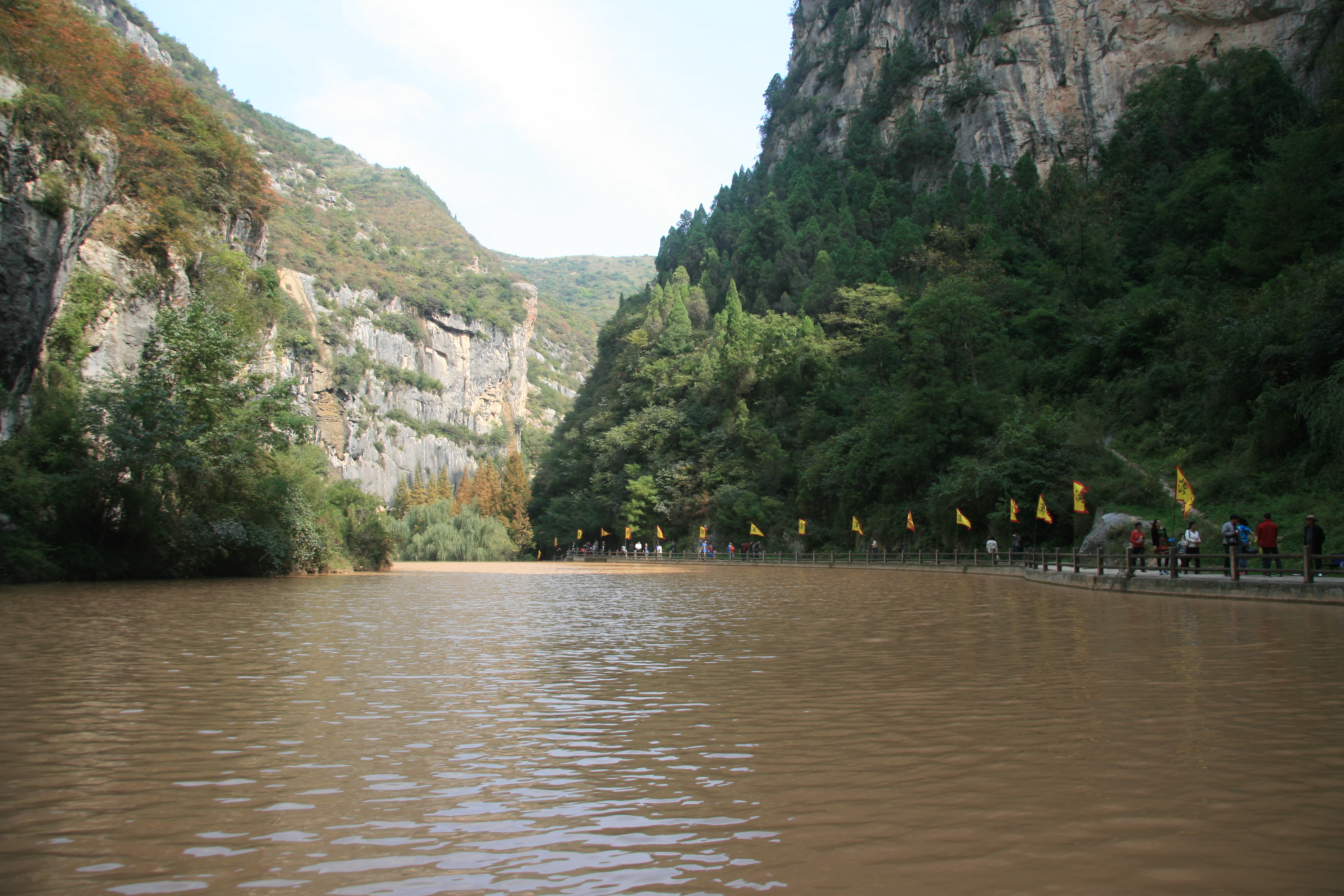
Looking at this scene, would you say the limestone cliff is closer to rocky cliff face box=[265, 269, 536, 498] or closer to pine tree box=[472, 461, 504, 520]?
rocky cliff face box=[265, 269, 536, 498]

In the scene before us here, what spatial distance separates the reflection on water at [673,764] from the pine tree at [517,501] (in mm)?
90971

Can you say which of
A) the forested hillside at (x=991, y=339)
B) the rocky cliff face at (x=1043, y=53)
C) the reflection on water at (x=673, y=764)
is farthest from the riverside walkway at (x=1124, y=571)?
the rocky cliff face at (x=1043, y=53)

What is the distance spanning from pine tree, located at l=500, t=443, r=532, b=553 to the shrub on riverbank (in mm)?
11863

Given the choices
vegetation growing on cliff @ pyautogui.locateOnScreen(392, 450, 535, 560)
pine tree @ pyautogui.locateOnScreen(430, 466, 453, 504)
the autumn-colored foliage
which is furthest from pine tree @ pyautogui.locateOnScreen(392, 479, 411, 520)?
the autumn-colored foliage

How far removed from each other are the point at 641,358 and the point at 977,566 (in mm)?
53685

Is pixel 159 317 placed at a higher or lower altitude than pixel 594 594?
higher

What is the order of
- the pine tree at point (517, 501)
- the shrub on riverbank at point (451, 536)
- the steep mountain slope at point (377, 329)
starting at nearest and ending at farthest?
the shrub on riverbank at point (451, 536), the pine tree at point (517, 501), the steep mountain slope at point (377, 329)

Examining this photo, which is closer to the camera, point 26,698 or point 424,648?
point 26,698

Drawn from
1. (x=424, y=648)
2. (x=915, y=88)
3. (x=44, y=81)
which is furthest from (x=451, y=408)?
(x=424, y=648)

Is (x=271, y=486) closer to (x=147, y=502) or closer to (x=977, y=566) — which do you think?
(x=147, y=502)

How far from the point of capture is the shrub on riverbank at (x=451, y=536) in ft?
270

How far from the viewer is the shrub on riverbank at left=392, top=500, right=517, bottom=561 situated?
8244cm

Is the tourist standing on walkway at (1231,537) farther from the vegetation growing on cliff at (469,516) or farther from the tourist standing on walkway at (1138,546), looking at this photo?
the vegetation growing on cliff at (469,516)

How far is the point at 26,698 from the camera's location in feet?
26.4
